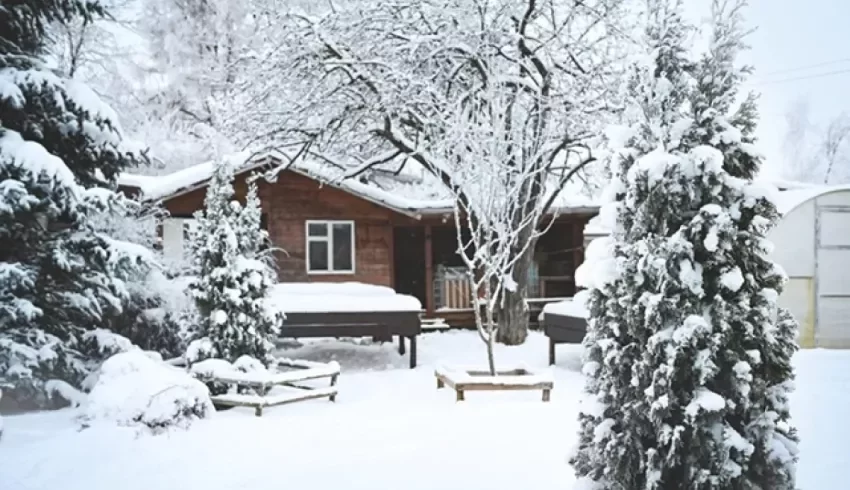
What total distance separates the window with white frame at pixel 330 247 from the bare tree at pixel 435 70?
2.28m

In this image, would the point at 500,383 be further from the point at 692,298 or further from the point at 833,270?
the point at 833,270

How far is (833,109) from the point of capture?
3.45 metres

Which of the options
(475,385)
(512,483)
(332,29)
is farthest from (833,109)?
(332,29)

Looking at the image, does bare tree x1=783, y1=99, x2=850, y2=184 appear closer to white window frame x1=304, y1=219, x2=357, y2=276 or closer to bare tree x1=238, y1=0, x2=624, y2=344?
bare tree x1=238, y1=0, x2=624, y2=344

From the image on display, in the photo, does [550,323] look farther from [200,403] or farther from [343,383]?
[200,403]

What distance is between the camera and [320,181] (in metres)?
10.7

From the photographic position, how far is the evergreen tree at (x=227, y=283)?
6160 millimetres

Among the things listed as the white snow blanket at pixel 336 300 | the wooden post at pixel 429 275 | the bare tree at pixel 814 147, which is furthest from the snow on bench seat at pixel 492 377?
the wooden post at pixel 429 275

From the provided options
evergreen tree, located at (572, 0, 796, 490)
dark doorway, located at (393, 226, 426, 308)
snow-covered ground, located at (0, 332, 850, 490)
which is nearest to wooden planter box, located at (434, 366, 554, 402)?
snow-covered ground, located at (0, 332, 850, 490)

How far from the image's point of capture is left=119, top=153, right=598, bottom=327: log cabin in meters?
10.8

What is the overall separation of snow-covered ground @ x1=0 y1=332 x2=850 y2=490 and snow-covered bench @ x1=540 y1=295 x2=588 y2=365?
1562 millimetres

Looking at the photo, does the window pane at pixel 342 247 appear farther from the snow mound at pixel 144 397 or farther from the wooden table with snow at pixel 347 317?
the snow mound at pixel 144 397

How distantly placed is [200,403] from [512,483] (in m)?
2.81

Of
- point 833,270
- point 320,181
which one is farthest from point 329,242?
point 833,270
